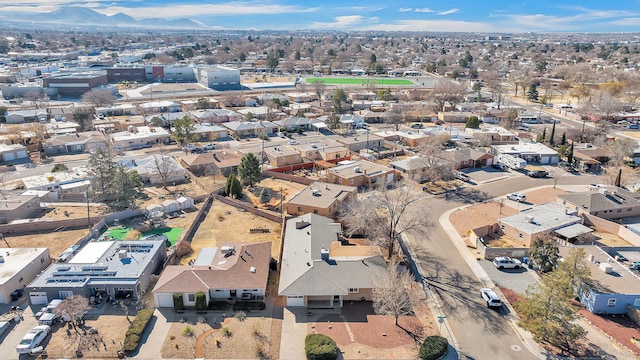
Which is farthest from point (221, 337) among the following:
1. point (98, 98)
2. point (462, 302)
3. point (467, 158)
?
point (98, 98)

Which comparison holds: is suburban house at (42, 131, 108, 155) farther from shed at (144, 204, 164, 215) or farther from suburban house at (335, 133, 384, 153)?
suburban house at (335, 133, 384, 153)

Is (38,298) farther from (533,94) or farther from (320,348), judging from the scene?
(533,94)

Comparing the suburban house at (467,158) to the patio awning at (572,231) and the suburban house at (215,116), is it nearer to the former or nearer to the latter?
the patio awning at (572,231)

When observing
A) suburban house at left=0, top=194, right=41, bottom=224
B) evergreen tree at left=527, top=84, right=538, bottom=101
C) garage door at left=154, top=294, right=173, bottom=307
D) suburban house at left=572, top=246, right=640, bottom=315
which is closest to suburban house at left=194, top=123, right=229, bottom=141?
suburban house at left=0, top=194, right=41, bottom=224

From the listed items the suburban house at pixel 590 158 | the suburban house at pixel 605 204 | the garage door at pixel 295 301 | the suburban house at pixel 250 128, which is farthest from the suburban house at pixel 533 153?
the garage door at pixel 295 301

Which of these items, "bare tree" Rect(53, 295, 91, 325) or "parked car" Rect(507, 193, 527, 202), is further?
"parked car" Rect(507, 193, 527, 202)

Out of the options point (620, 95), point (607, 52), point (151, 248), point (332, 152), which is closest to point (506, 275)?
point (151, 248)

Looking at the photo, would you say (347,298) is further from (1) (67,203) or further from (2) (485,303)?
(1) (67,203)
